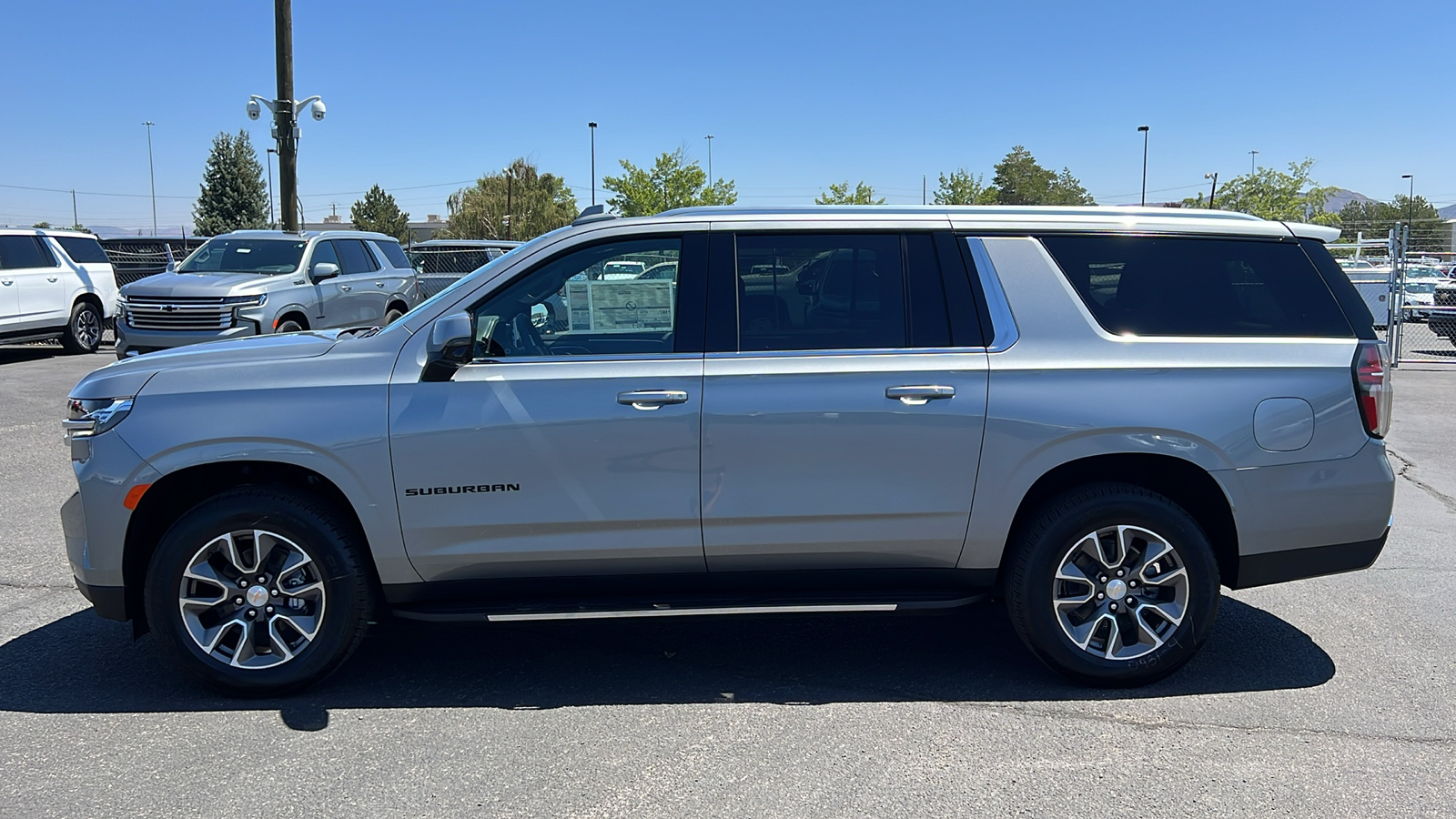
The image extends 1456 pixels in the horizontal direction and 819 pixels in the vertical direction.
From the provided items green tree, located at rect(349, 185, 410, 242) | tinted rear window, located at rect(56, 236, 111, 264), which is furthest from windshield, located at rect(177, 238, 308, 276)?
green tree, located at rect(349, 185, 410, 242)

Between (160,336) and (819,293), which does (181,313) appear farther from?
(819,293)

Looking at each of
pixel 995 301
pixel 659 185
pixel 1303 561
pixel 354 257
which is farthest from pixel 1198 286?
pixel 659 185

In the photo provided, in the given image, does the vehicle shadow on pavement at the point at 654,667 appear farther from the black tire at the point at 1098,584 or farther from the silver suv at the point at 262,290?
the silver suv at the point at 262,290

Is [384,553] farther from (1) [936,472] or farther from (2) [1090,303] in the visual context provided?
(2) [1090,303]

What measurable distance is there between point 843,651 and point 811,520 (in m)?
0.87

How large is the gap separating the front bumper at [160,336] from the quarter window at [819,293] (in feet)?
33.2

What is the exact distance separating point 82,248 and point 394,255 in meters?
5.22

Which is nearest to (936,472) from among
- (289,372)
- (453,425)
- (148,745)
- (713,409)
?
(713,409)

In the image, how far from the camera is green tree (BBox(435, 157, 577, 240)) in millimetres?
A: 76938

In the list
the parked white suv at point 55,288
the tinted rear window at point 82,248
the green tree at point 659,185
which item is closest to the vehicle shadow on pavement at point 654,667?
the parked white suv at point 55,288

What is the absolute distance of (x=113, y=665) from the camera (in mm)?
4535

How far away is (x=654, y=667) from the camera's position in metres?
4.58

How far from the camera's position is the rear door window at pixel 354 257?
15.0m

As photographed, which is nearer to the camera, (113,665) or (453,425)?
(453,425)
